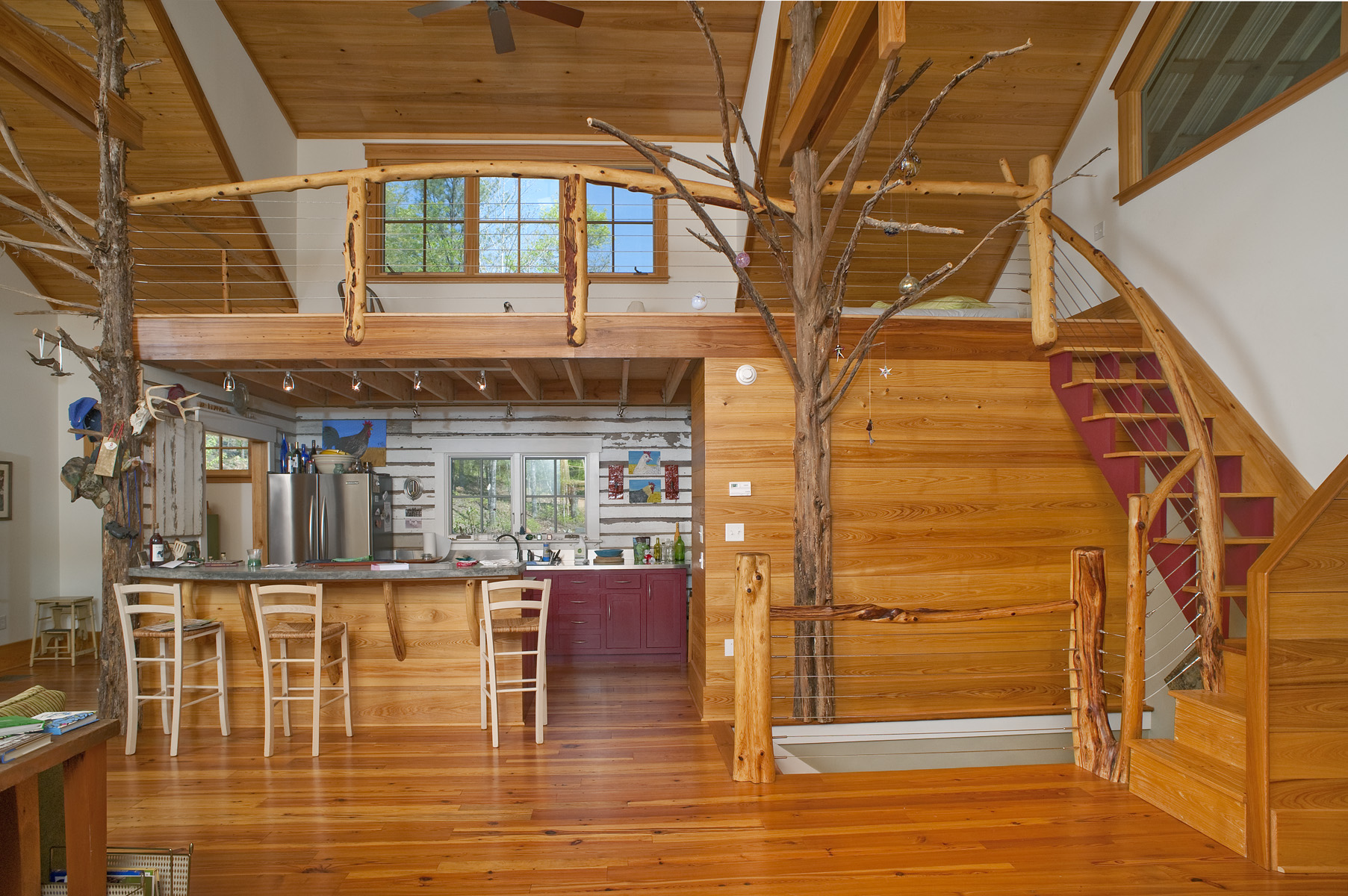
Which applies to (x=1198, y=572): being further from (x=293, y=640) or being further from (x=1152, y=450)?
(x=293, y=640)

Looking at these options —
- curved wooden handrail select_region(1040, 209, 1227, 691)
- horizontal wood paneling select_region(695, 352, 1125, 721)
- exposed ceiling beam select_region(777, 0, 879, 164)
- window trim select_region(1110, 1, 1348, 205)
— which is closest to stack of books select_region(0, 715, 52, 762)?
horizontal wood paneling select_region(695, 352, 1125, 721)

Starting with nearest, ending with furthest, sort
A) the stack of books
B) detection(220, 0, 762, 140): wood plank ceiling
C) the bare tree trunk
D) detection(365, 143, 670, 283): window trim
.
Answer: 1. the stack of books
2. the bare tree trunk
3. detection(220, 0, 762, 140): wood plank ceiling
4. detection(365, 143, 670, 283): window trim

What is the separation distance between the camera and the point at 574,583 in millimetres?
7035

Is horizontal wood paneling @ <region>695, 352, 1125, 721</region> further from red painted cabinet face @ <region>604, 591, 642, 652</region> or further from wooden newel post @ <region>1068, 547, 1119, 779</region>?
red painted cabinet face @ <region>604, 591, 642, 652</region>

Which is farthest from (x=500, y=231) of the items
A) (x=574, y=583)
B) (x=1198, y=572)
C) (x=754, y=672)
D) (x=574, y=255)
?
(x=1198, y=572)

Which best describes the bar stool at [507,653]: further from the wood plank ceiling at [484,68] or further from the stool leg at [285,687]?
the wood plank ceiling at [484,68]

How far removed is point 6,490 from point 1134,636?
8261mm

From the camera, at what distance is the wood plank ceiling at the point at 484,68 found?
645 cm

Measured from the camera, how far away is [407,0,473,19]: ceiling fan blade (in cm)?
500

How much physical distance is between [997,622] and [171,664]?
5.38 m

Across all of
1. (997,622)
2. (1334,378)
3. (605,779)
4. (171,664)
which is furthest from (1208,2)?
(171,664)

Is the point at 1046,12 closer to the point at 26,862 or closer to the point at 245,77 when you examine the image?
the point at 245,77

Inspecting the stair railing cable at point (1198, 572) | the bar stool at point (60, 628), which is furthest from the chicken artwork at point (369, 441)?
the stair railing cable at point (1198, 572)

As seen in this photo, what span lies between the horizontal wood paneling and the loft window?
297cm
